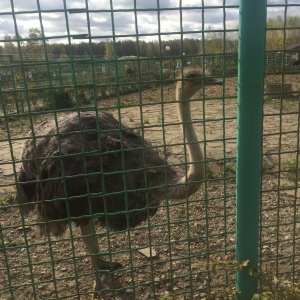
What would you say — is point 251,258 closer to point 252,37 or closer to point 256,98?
point 256,98

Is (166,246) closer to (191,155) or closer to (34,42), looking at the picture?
(191,155)

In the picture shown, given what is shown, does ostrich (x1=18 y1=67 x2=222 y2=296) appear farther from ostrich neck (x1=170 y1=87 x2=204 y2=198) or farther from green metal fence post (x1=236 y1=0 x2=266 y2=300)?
green metal fence post (x1=236 y1=0 x2=266 y2=300)

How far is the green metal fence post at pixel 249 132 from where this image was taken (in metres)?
1.88

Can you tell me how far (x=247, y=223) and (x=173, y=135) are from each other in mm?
4723

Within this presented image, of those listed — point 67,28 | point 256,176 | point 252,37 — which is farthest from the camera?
point 256,176

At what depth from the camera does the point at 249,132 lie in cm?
200

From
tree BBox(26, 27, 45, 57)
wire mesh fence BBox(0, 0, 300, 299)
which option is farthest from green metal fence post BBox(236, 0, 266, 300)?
tree BBox(26, 27, 45, 57)

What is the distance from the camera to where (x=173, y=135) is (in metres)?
6.83

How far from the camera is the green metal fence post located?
188 cm

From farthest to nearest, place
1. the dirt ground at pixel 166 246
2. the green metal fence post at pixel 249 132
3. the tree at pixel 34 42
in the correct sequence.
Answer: the dirt ground at pixel 166 246 → the green metal fence post at pixel 249 132 → the tree at pixel 34 42

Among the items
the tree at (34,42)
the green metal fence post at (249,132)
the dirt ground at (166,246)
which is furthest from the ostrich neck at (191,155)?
the tree at (34,42)

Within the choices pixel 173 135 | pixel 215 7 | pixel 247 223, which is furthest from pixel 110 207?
pixel 173 135

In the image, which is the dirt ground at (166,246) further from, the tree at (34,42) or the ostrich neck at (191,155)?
the tree at (34,42)

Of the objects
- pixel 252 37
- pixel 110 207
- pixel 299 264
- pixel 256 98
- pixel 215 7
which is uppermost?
pixel 215 7
